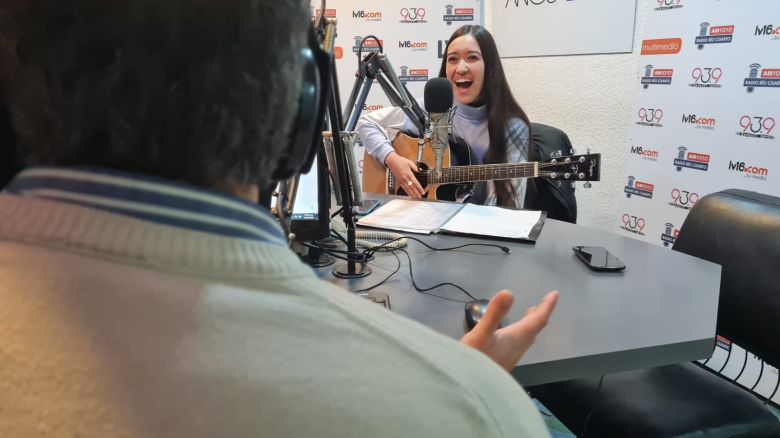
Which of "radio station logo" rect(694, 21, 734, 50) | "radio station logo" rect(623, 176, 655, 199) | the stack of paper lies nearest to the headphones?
the stack of paper

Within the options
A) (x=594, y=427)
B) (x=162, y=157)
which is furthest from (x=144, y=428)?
(x=594, y=427)

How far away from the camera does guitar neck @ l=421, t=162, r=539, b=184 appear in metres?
1.79

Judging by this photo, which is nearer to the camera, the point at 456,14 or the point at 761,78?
the point at 761,78

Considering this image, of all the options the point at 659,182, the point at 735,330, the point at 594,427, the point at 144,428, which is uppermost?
the point at 144,428

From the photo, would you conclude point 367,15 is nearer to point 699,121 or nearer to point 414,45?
point 414,45

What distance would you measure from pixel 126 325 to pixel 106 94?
5.8 inches

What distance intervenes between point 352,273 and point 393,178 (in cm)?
115

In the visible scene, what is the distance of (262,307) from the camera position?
1.07 feet

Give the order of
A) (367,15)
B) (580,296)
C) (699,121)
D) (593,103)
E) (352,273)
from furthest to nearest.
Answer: (367,15), (593,103), (699,121), (352,273), (580,296)

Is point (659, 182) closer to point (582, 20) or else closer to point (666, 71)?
point (666, 71)

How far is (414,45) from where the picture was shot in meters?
3.61

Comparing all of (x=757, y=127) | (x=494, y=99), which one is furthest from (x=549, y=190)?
(x=757, y=127)

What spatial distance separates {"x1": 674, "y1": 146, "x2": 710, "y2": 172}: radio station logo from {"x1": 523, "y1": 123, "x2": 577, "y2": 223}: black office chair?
49 cm

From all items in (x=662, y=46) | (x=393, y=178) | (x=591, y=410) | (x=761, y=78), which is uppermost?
(x=662, y=46)
